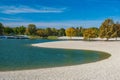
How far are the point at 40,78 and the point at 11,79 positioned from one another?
176cm

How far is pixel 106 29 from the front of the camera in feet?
309

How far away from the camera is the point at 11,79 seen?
15906mm

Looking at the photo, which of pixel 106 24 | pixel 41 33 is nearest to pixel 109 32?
pixel 106 24

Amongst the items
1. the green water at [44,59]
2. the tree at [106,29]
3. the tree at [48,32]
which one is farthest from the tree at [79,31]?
the green water at [44,59]

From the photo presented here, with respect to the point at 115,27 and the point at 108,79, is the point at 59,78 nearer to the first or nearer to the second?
the point at 108,79

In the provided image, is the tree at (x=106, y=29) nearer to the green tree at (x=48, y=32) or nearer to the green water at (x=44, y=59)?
the green water at (x=44, y=59)

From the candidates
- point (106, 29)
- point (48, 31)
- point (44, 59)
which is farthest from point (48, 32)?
point (44, 59)

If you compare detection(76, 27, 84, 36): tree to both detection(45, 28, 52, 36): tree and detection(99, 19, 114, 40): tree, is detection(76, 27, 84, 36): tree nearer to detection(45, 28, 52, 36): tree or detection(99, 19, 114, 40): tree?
detection(45, 28, 52, 36): tree

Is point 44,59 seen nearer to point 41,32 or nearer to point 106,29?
point 106,29

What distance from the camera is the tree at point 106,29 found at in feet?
310

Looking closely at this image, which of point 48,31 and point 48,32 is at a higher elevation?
point 48,31

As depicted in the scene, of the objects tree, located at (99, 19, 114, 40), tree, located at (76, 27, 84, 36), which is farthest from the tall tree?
tree, located at (99, 19, 114, 40)

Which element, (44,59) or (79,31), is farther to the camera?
(79,31)

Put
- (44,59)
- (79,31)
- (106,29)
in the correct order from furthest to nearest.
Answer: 1. (79,31)
2. (106,29)
3. (44,59)
